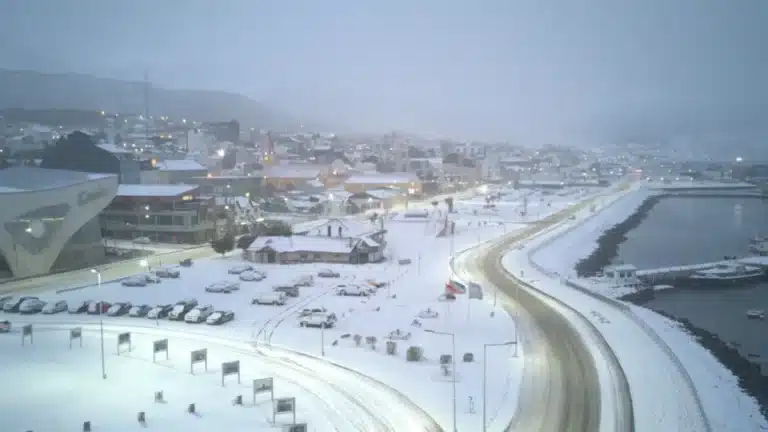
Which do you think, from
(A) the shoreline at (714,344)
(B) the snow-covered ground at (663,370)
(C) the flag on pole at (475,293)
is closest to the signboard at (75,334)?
(C) the flag on pole at (475,293)

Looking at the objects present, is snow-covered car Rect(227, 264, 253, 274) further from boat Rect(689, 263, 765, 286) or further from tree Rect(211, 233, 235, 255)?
boat Rect(689, 263, 765, 286)

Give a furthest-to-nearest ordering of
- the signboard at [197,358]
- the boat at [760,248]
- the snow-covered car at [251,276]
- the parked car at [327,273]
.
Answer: the boat at [760,248] → the parked car at [327,273] → the snow-covered car at [251,276] → the signboard at [197,358]

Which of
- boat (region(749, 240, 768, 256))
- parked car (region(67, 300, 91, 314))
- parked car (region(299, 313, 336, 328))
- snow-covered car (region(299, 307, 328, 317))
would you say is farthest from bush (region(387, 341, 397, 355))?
boat (region(749, 240, 768, 256))

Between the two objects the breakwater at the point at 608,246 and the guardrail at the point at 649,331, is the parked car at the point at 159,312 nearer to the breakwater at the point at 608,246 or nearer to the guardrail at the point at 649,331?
the guardrail at the point at 649,331

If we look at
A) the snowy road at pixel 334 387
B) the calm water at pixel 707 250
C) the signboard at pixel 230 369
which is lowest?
the calm water at pixel 707 250

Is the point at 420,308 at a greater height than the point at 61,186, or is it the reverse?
the point at 61,186

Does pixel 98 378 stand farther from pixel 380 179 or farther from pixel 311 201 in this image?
pixel 380 179

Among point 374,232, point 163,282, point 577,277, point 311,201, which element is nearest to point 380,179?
point 311,201
